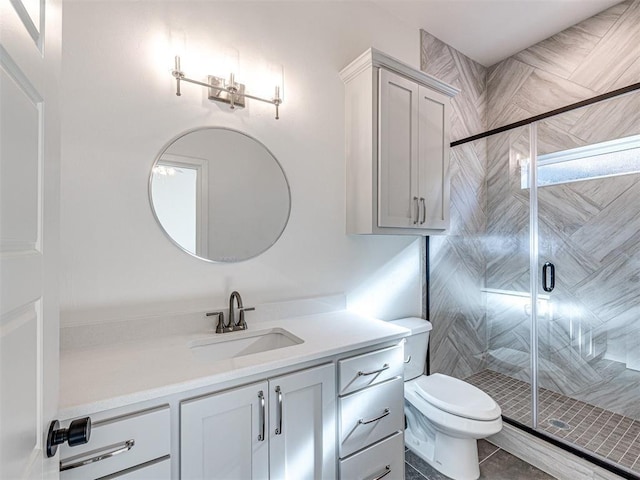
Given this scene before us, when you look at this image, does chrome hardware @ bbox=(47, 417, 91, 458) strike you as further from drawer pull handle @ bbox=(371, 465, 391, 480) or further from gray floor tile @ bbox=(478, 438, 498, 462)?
gray floor tile @ bbox=(478, 438, 498, 462)

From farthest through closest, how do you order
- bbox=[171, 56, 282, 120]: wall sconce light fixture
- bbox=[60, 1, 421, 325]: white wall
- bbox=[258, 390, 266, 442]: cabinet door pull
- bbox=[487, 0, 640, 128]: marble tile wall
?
bbox=[487, 0, 640, 128]: marble tile wall → bbox=[171, 56, 282, 120]: wall sconce light fixture → bbox=[60, 1, 421, 325]: white wall → bbox=[258, 390, 266, 442]: cabinet door pull

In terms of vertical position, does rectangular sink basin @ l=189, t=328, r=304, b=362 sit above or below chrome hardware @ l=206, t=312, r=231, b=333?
below

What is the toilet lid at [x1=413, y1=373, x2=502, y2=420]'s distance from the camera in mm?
1625

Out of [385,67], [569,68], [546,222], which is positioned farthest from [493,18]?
[546,222]

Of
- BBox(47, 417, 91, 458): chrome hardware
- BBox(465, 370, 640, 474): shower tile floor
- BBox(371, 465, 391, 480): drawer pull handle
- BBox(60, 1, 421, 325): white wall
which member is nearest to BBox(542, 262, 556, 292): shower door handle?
BBox(465, 370, 640, 474): shower tile floor

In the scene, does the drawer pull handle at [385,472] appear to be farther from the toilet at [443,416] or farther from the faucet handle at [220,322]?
the faucet handle at [220,322]

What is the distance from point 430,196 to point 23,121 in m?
1.91

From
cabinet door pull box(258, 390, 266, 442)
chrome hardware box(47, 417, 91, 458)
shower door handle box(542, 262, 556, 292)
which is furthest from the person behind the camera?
shower door handle box(542, 262, 556, 292)

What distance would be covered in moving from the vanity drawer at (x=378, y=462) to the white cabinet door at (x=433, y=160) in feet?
3.96

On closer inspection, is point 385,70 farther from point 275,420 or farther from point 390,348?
point 275,420

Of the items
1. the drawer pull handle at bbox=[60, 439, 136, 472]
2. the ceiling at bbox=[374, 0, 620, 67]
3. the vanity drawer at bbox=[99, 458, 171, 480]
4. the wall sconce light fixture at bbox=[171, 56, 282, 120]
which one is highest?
the ceiling at bbox=[374, 0, 620, 67]

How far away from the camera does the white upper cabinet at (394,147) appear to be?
5.68 ft

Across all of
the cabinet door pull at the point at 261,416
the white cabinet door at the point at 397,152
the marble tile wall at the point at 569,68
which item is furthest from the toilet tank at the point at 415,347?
the marble tile wall at the point at 569,68

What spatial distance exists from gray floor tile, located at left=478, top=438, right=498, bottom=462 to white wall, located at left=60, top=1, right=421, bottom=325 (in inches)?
43.3
